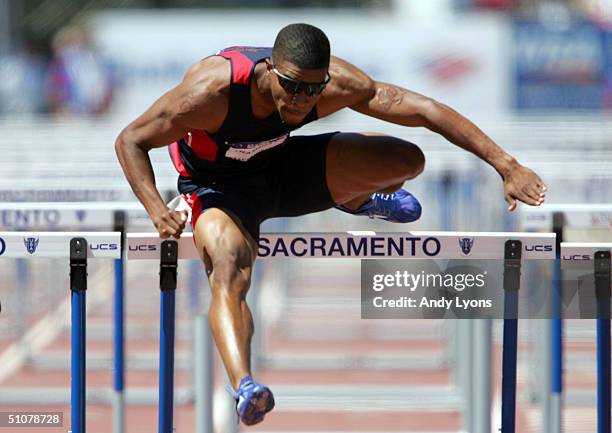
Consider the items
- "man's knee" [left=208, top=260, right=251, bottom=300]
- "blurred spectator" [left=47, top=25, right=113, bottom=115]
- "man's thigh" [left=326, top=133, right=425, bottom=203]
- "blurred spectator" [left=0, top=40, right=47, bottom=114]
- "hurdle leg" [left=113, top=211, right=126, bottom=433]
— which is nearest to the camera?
"man's knee" [left=208, top=260, right=251, bottom=300]

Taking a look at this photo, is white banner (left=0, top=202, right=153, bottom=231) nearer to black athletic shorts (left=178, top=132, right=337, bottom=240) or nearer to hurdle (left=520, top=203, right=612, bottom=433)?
black athletic shorts (left=178, top=132, right=337, bottom=240)

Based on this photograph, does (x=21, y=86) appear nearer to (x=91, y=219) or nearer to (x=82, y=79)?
(x=82, y=79)

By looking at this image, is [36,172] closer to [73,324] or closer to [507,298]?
[73,324]

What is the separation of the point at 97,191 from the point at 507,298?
3.82m

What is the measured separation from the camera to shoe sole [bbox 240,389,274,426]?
13.0 ft

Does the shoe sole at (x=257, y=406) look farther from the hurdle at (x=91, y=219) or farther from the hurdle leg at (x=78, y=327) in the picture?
the hurdle at (x=91, y=219)

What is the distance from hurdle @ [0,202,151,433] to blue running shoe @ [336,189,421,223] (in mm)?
1007

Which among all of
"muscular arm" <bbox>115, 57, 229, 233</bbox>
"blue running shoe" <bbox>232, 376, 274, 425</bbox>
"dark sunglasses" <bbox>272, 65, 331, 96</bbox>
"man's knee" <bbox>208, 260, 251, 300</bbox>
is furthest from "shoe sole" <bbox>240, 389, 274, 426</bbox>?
"dark sunglasses" <bbox>272, 65, 331, 96</bbox>

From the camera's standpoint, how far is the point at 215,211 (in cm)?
465

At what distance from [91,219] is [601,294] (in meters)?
2.07

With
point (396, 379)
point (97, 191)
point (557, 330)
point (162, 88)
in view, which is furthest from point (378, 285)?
point (162, 88)

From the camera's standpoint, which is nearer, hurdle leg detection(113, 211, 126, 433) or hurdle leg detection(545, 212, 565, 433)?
hurdle leg detection(545, 212, 565, 433)

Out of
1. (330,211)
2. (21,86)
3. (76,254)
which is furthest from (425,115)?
(21,86)

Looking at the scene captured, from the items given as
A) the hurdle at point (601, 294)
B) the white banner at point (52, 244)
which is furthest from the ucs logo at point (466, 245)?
the white banner at point (52, 244)
